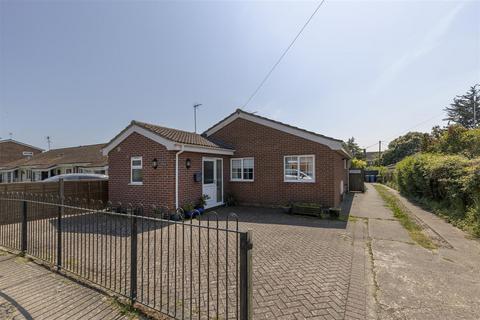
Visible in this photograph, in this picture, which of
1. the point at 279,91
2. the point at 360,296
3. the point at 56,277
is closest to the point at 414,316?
the point at 360,296

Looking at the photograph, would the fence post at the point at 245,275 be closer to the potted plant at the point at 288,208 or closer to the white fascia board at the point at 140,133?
the white fascia board at the point at 140,133

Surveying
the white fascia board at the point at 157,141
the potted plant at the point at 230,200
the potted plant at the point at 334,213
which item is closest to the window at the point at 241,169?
the potted plant at the point at 230,200

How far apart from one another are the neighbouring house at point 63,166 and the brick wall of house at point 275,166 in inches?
468

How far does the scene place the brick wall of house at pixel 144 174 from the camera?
9.55 meters

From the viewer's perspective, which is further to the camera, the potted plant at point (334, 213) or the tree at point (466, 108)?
the tree at point (466, 108)

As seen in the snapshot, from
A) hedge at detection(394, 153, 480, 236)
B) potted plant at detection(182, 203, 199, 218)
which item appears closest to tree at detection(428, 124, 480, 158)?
hedge at detection(394, 153, 480, 236)

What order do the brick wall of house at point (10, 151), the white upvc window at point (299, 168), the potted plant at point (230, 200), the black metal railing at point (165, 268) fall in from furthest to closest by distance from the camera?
the brick wall of house at point (10, 151), the potted plant at point (230, 200), the white upvc window at point (299, 168), the black metal railing at point (165, 268)

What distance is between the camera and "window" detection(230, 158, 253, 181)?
1241 cm

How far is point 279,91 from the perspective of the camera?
13086mm

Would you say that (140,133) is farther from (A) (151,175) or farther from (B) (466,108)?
(B) (466,108)

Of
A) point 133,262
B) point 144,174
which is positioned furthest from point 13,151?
point 133,262

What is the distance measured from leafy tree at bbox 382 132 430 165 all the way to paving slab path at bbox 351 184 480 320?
143ft

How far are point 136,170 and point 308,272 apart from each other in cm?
869

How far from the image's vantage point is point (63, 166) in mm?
23250
